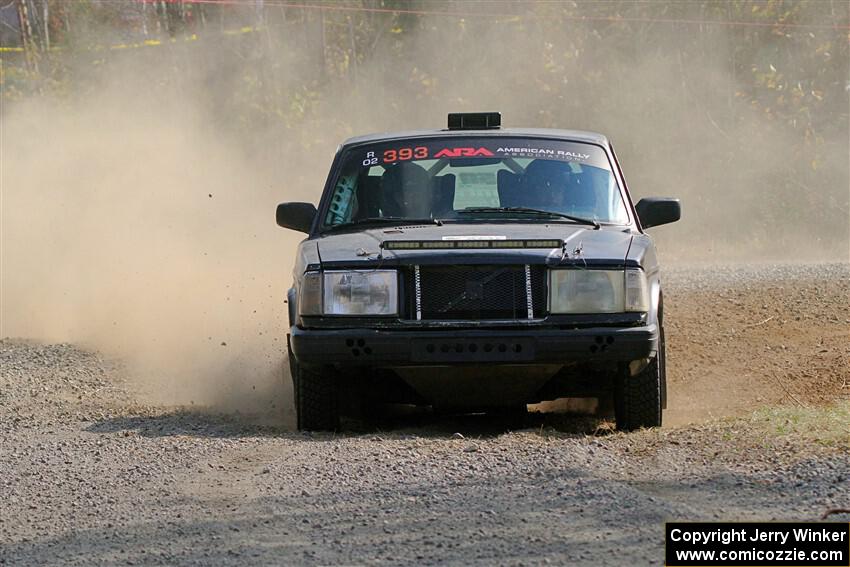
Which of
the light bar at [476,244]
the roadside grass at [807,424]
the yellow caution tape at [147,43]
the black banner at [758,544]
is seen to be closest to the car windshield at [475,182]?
the light bar at [476,244]

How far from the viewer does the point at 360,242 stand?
6.88m

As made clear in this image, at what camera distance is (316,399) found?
689 centimetres

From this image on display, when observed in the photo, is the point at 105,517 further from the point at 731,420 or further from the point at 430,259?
the point at 731,420

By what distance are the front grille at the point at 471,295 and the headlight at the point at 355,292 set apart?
0.10 metres

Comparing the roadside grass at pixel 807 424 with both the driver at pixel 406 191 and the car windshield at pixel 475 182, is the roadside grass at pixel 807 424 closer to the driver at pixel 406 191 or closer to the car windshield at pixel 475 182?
the car windshield at pixel 475 182

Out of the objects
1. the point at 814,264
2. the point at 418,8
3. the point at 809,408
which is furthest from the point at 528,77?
the point at 809,408

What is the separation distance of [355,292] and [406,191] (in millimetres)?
1228

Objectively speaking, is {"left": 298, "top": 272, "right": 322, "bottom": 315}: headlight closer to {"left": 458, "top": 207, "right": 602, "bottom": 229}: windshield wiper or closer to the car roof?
{"left": 458, "top": 207, "right": 602, "bottom": 229}: windshield wiper

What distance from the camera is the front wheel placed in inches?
266

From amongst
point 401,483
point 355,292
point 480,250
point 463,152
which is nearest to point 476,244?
point 480,250

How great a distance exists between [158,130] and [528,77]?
22.3 feet

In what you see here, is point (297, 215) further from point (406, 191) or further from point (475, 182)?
point (475, 182)

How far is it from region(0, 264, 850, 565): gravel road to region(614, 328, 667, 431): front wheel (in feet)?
0.84

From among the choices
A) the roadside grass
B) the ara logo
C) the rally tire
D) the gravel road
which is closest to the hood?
the rally tire
